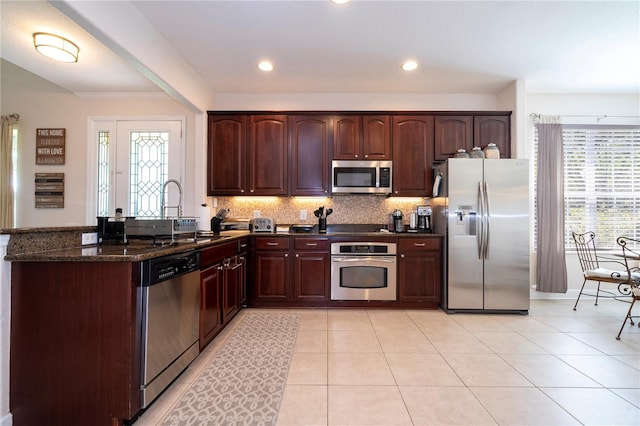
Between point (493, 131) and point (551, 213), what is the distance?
4.31 feet

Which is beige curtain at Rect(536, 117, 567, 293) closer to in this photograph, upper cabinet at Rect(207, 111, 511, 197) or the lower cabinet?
upper cabinet at Rect(207, 111, 511, 197)

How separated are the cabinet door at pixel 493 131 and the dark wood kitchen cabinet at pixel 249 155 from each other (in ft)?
8.27

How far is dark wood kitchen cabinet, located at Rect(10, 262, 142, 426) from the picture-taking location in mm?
1481

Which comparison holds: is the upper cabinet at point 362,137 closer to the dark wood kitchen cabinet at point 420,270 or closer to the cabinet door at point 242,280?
the dark wood kitchen cabinet at point 420,270

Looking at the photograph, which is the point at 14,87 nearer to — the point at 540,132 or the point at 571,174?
the point at 540,132

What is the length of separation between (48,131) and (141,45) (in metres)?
2.61

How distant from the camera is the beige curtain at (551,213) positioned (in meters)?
3.81

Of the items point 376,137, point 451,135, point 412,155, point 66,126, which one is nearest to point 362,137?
point 376,137

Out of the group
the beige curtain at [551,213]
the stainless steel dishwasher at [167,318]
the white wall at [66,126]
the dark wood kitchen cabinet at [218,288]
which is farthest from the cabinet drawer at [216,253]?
the beige curtain at [551,213]

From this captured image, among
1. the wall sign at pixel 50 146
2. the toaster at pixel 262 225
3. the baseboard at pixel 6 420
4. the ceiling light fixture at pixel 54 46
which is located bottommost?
the baseboard at pixel 6 420

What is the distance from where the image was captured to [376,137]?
→ 12.7ft

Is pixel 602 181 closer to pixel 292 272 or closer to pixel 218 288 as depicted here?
pixel 292 272

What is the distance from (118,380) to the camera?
4.85 ft

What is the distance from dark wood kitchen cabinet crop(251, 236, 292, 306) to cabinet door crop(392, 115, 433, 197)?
1.72 metres
